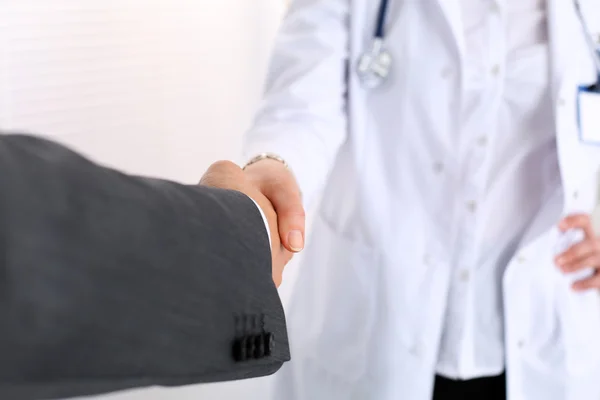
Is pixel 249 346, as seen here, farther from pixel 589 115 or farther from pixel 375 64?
pixel 589 115

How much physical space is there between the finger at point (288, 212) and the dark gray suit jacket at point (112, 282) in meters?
0.19

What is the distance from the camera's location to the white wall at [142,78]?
4.14ft

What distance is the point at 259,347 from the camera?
1.58 ft

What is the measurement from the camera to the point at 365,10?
0.96 metres

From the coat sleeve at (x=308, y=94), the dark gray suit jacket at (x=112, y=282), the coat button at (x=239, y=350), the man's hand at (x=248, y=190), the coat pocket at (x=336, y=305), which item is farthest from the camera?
the coat pocket at (x=336, y=305)

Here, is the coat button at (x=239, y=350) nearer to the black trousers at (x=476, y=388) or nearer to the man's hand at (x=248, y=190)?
the man's hand at (x=248, y=190)

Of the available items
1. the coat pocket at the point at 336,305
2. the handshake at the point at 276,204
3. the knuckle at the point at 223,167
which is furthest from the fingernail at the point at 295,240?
the coat pocket at the point at 336,305

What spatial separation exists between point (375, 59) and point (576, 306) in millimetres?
496

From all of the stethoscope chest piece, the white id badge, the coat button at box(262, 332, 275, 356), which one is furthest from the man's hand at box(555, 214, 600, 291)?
the coat button at box(262, 332, 275, 356)

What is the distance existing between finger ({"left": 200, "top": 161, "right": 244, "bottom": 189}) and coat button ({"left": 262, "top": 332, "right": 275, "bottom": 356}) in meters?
0.21

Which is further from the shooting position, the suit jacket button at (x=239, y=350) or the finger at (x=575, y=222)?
the finger at (x=575, y=222)

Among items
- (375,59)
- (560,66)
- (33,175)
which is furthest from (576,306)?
(33,175)

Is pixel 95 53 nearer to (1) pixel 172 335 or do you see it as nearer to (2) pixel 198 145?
(2) pixel 198 145

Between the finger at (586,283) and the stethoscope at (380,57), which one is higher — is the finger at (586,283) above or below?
below
